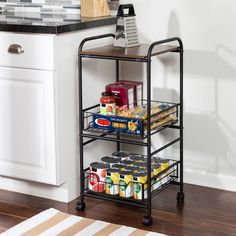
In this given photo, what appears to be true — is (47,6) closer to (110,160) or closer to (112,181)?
(110,160)

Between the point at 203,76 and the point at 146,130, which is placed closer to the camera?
the point at 146,130

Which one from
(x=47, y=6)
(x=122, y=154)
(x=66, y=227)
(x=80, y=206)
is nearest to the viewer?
(x=66, y=227)

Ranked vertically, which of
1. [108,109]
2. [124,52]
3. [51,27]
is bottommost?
[108,109]

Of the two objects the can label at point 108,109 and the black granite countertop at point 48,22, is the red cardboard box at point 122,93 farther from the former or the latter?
the black granite countertop at point 48,22

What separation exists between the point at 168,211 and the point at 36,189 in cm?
71

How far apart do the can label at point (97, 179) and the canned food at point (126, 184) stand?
4.1 inches

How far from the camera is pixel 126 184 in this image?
9.84 feet

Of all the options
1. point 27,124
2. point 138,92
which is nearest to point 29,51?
point 27,124

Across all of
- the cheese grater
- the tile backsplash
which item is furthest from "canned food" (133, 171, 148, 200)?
the tile backsplash

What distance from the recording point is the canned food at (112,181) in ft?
9.95

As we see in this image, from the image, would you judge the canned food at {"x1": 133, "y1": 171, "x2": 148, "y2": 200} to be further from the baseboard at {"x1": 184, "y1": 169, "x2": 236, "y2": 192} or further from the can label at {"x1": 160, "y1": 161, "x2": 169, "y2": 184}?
the baseboard at {"x1": 184, "y1": 169, "x2": 236, "y2": 192}

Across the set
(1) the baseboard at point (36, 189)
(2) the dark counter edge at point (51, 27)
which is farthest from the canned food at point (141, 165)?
(2) the dark counter edge at point (51, 27)

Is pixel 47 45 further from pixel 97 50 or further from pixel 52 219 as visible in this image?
pixel 52 219

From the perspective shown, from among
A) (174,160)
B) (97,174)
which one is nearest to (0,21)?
(97,174)
